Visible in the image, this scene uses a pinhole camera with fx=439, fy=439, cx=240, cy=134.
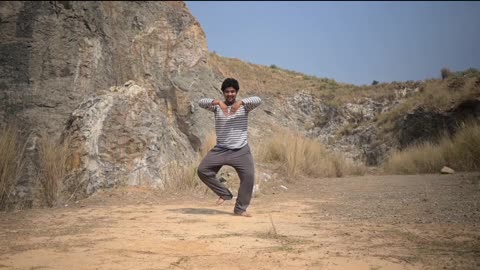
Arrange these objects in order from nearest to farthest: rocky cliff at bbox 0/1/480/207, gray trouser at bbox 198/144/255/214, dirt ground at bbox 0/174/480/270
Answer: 1. dirt ground at bbox 0/174/480/270
2. gray trouser at bbox 198/144/255/214
3. rocky cliff at bbox 0/1/480/207

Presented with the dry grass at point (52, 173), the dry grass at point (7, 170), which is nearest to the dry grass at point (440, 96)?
the dry grass at point (52, 173)

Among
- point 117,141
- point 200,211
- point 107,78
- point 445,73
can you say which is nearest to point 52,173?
point 117,141

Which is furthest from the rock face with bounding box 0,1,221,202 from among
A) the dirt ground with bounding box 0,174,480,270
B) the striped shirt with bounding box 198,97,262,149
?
the striped shirt with bounding box 198,97,262,149

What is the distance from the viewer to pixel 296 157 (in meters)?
11.3

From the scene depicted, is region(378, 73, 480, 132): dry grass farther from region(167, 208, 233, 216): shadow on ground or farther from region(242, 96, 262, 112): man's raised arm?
region(167, 208, 233, 216): shadow on ground

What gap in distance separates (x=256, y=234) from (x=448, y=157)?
9677 millimetres

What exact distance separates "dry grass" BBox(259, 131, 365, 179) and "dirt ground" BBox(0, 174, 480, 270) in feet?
12.6

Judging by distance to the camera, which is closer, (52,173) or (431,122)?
(52,173)

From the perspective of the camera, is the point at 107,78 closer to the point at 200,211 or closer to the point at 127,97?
the point at 127,97

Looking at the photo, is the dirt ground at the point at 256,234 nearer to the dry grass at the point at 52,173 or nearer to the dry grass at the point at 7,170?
the dry grass at the point at 52,173

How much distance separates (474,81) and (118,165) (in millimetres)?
16249

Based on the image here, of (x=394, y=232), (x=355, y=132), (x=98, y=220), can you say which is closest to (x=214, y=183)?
(x=98, y=220)

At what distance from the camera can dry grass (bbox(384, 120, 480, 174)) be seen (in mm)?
11255

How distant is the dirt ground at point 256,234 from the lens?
324 cm
